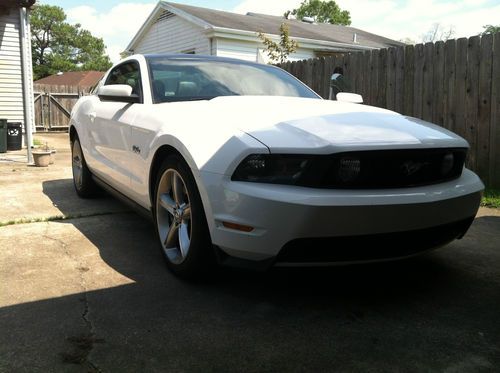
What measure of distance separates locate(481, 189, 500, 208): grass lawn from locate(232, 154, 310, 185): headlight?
3.79 meters

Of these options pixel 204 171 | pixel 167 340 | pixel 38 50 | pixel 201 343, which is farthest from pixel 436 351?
pixel 38 50

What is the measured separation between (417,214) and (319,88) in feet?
21.9

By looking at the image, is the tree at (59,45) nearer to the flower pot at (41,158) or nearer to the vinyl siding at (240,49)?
the vinyl siding at (240,49)

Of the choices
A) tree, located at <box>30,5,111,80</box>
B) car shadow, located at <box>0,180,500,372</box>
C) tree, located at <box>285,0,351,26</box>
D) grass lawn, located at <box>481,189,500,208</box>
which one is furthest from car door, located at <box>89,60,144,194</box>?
tree, located at <box>30,5,111,80</box>

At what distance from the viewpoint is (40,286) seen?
10.4ft

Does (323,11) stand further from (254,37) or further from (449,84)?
(449,84)

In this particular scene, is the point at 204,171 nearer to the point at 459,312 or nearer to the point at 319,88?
the point at 459,312

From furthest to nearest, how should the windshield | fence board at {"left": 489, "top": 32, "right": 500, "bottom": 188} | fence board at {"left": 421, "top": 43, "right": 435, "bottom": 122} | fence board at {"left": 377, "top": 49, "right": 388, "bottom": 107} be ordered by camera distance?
fence board at {"left": 377, "top": 49, "right": 388, "bottom": 107} < fence board at {"left": 421, "top": 43, "right": 435, "bottom": 122} < fence board at {"left": 489, "top": 32, "right": 500, "bottom": 188} < the windshield

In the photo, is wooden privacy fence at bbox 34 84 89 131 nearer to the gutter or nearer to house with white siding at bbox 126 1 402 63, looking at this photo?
house with white siding at bbox 126 1 402 63

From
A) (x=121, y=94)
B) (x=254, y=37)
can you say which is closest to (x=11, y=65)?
(x=254, y=37)

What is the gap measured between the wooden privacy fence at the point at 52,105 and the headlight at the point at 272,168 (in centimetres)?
1856

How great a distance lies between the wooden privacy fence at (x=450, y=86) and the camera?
6.05 m

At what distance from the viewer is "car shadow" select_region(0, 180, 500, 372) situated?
2295 millimetres

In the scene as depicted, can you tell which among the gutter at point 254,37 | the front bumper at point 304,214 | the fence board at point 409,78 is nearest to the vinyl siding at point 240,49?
the gutter at point 254,37
